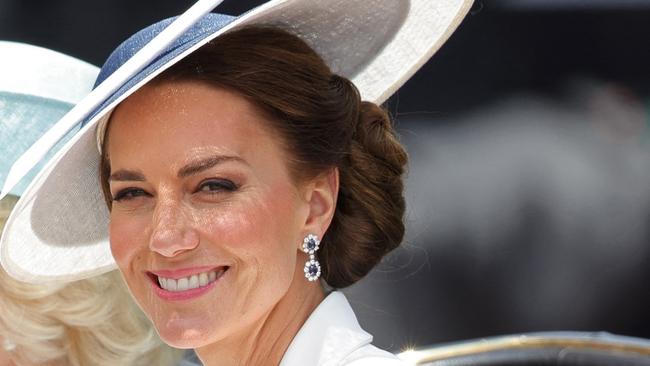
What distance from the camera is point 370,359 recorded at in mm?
2133

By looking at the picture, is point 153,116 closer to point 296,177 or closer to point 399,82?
point 296,177

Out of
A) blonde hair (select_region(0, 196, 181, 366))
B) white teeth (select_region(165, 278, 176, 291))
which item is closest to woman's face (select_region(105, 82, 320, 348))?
white teeth (select_region(165, 278, 176, 291))

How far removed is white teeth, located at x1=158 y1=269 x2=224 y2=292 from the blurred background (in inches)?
61.0

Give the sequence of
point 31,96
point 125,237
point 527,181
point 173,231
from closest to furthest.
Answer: point 173,231
point 125,237
point 31,96
point 527,181

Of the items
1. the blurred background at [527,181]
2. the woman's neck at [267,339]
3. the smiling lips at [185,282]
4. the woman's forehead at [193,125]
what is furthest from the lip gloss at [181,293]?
the blurred background at [527,181]

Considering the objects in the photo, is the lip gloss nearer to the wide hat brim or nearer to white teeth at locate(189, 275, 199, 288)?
white teeth at locate(189, 275, 199, 288)

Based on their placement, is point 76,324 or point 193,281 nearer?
point 193,281

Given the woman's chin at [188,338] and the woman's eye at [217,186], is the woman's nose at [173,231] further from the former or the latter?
the woman's chin at [188,338]

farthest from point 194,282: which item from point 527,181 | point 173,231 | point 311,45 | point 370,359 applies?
point 527,181

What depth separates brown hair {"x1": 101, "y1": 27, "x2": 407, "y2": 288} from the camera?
2156 mm

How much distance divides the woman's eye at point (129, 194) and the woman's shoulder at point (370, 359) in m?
0.46

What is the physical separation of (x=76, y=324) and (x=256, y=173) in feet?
3.12

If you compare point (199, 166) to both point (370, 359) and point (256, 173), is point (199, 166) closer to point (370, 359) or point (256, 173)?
point (256, 173)

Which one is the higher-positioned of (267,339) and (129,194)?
(129,194)
